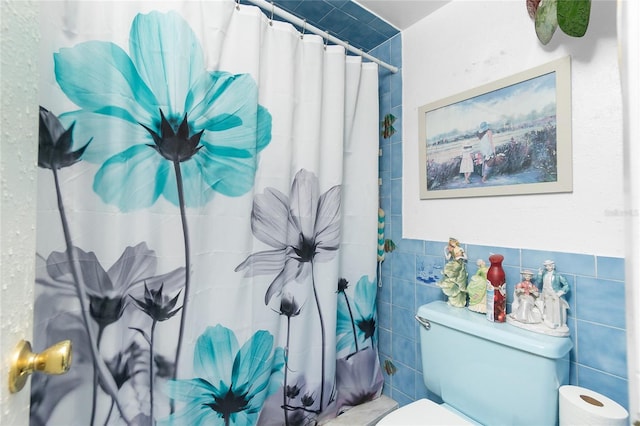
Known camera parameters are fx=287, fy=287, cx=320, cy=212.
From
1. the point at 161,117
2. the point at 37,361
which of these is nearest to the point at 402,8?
the point at 161,117

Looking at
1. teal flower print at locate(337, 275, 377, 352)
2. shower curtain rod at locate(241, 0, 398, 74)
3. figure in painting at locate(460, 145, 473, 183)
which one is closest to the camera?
shower curtain rod at locate(241, 0, 398, 74)

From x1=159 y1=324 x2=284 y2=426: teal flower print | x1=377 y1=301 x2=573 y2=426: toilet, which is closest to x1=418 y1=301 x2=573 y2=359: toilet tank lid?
x1=377 y1=301 x2=573 y2=426: toilet

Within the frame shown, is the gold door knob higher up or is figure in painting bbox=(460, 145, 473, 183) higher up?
figure in painting bbox=(460, 145, 473, 183)

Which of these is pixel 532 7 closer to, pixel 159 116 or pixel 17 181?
pixel 159 116

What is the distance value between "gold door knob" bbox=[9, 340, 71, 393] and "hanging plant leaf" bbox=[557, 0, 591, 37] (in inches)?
51.5

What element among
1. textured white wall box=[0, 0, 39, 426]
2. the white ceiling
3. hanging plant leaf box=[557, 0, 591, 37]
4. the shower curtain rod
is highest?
the white ceiling

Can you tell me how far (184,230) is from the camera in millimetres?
944

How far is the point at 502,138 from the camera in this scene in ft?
3.47

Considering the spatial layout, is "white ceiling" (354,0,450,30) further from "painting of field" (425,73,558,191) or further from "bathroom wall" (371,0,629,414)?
"painting of field" (425,73,558,191)

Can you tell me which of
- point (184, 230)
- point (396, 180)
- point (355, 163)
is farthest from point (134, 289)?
point (396, 180)

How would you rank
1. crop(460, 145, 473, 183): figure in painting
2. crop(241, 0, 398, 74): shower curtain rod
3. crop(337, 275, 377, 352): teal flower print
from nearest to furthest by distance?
crop(241, 0, 398, 74): shower curtain rod
crop(460, 145, 473, 183): figure in painting
crop(337, 275, 377, 352): teal flower print

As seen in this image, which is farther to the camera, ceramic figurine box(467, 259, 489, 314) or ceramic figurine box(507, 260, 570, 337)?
ceramic figurine box(467, 259, 489, 314)

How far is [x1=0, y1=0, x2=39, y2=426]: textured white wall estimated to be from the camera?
14.6 inches

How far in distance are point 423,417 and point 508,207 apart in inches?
30.9
